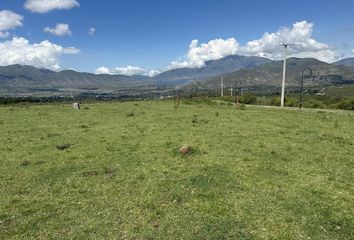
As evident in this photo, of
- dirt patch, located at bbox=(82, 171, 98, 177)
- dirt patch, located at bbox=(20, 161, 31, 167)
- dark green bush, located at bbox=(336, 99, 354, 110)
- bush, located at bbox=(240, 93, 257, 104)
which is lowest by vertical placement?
bush, located at bbox=(240, 93, 257, 104)

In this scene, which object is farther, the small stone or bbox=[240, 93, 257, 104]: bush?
bbox=[240, 93, 257, 104]: bush

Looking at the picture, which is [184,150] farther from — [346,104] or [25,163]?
[346,104]

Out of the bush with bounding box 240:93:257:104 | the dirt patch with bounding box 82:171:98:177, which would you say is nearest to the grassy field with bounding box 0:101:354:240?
the dirt patch with bounding box 82:171:98:177

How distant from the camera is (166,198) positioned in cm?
1392

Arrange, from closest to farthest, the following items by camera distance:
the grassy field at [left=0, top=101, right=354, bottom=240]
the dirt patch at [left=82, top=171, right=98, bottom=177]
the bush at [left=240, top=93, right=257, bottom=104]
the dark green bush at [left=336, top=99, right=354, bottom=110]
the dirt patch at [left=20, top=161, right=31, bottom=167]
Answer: the grassy field at [left=0, top=101, right=354, bottom=240] < the dirt patch at [left=82, top=171, right=98, bottom=177] < the dirt patch at [left=20, top=161, right=31, bottom=167] < the dark green bush at [left=336, top=99, right=354, bottom=110] < the bush at [left=240, top=93, right=257, bottom=104]

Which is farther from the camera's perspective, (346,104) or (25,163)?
(346,104)

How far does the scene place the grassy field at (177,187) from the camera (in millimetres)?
11375

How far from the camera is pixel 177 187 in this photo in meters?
15.1

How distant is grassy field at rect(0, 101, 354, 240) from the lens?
448 inches

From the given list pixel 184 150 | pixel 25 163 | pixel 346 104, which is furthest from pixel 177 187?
pixel 346 104

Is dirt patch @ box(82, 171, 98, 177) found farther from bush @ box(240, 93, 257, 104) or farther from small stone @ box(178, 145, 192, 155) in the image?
bush @ box(240, 93, 257, 104)

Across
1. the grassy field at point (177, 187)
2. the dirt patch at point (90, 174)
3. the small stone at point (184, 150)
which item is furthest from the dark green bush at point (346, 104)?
the dirt patch at point (90, 174)

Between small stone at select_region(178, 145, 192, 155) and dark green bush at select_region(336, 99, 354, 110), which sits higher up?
small stone at select_region(178, 145, 192, 155)

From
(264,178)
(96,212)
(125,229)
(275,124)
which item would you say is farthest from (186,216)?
(275,124)
